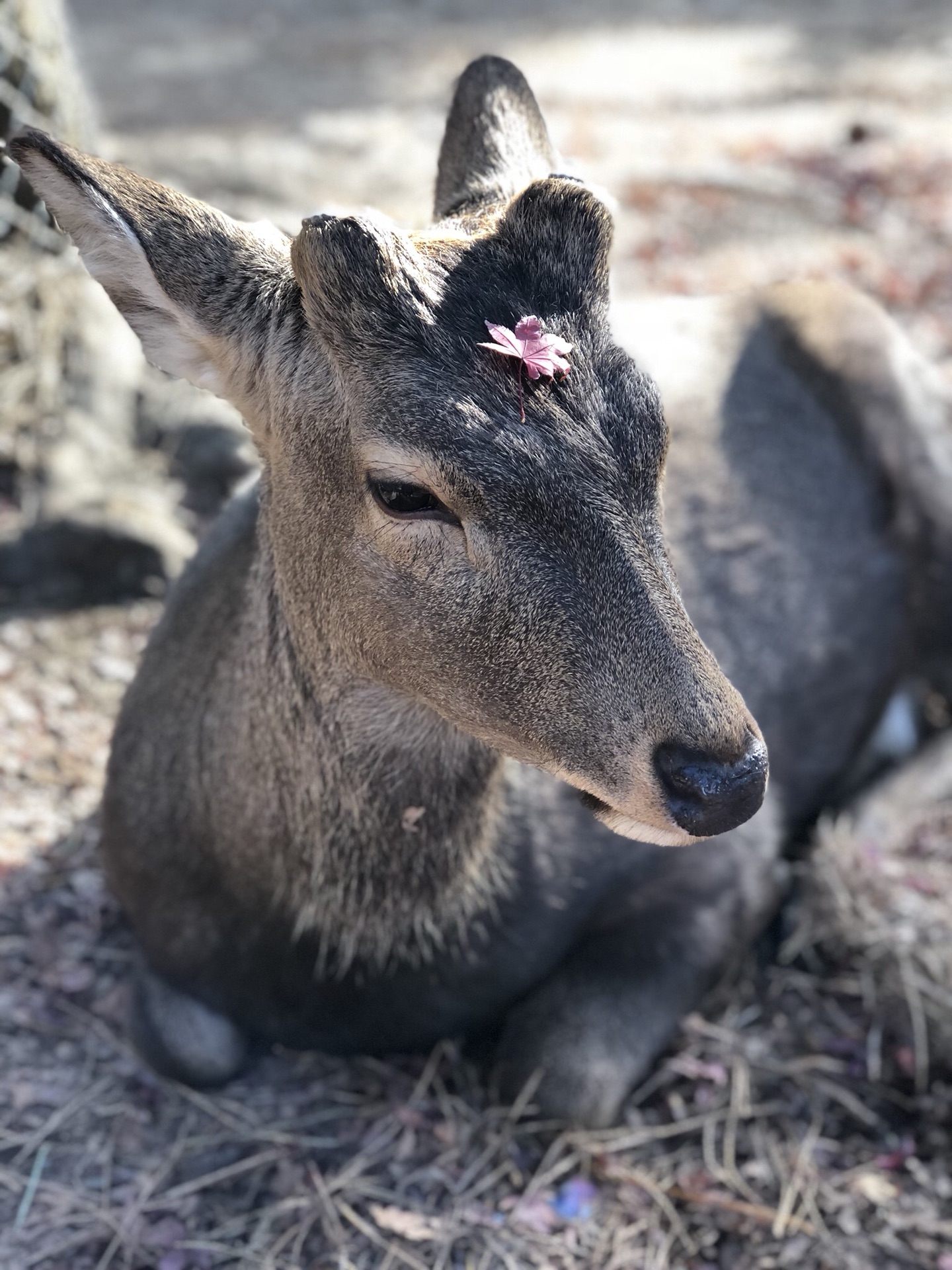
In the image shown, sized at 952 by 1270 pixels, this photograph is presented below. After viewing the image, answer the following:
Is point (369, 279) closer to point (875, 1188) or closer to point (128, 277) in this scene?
point (128, 277)

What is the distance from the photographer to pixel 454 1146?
365 centimetres

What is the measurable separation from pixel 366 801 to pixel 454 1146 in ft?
3.90

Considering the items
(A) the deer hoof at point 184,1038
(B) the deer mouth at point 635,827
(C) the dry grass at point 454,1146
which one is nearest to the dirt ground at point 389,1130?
(C) the dry grass at point 454,1146

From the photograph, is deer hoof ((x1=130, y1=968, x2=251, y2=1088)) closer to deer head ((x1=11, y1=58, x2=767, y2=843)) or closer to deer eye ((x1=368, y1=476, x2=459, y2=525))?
deer head ((x1=11, y1=58, x2=767, y2=843))

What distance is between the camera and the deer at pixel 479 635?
98.7 inches

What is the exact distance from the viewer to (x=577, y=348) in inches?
102

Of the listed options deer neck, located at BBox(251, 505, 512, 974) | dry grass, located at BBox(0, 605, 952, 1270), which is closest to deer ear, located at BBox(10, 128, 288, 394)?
deer neck, located at BBox(251, 505, 512, 974)

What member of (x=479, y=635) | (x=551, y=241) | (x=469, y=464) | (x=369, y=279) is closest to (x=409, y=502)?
(x=469, y=464)

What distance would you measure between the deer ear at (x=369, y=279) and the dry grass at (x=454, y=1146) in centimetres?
221

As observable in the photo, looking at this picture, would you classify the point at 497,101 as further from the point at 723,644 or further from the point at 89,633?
the point at 89,633

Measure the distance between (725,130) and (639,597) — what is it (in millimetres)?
9176

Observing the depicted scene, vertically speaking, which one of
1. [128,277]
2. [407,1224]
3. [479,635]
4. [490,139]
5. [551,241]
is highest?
[490,139]

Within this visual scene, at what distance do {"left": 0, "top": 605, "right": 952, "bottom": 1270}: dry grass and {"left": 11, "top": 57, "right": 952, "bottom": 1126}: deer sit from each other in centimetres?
17

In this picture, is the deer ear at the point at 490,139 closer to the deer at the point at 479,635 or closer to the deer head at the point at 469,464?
the deer at the point at 479,635
